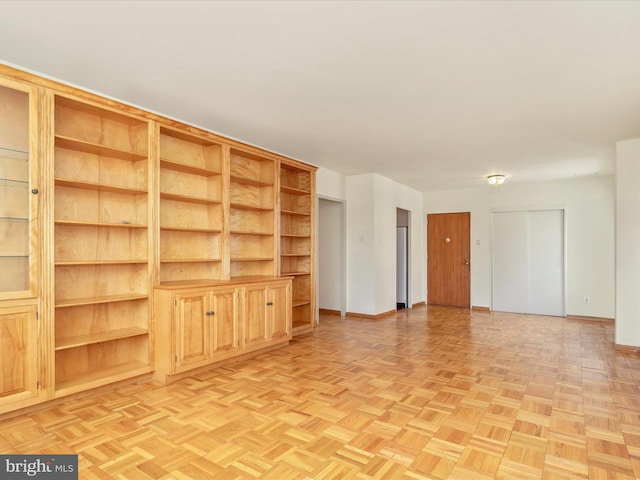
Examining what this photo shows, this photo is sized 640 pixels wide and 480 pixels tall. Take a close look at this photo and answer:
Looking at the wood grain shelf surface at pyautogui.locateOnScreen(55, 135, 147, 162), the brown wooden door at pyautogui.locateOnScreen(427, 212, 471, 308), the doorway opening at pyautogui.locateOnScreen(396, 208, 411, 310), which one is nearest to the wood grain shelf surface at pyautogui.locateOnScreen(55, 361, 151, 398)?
the wood grain shelf surface at pyautogui.locateOnScreen(55, 135, 147, 162)

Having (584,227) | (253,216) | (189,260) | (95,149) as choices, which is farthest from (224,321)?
(584,227)

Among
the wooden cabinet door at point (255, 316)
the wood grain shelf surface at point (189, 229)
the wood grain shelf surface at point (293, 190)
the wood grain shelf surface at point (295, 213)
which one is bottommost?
the wooden cabinet door at point (255, 316)

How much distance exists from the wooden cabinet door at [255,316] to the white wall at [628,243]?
13.5 ft

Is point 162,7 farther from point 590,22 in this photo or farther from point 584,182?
point 584,182

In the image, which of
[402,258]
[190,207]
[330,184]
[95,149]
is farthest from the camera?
[402,258]

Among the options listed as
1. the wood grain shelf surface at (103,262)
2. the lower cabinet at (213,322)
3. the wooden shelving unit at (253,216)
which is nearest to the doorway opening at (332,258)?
the wooden shelving unit at (253,216)

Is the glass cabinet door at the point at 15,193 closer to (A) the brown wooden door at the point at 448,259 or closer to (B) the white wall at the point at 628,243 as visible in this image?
(B) the white wall at the point at 628,243

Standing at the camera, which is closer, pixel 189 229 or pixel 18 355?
pixel 18 355

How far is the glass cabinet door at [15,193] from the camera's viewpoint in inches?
105

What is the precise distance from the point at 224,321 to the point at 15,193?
2011 mm

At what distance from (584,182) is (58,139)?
748cm

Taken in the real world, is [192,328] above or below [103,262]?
below

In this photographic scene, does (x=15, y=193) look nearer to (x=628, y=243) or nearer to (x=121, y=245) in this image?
(x=121, y=245)

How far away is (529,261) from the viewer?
7.15 metres
